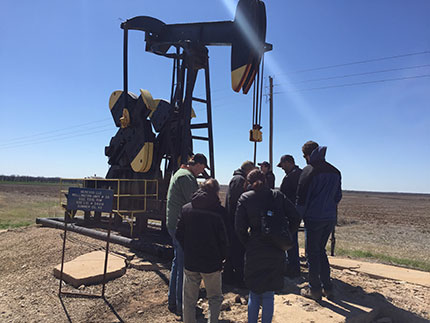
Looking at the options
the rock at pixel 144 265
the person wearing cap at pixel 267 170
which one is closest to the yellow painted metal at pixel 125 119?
the rock at pixel 144 265

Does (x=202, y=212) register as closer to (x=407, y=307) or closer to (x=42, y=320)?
(x=42, y=320)

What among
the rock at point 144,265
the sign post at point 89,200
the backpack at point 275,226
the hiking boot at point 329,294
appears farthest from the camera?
the rock at point 144,265

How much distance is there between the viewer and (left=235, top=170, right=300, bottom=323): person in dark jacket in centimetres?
294

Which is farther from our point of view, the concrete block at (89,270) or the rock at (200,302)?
the concrete block at (89,270)

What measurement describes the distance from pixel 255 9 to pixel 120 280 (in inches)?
212

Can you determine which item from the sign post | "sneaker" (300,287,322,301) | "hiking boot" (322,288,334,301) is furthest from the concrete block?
"hiking boot" (322,288,334,301)

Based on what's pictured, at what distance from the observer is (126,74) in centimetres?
827

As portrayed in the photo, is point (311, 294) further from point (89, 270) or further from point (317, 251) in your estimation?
point (89, 270)

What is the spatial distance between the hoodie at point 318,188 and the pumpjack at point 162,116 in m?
3.19

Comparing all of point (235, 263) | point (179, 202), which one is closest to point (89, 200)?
point (179, 202)

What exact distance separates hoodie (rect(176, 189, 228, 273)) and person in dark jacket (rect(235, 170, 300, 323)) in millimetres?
242

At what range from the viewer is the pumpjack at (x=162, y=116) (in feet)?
23.6

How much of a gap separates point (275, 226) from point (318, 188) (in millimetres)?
1369

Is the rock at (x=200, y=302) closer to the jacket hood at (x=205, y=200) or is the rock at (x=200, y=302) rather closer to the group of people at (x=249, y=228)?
the group of people at (x=249, y=228)
